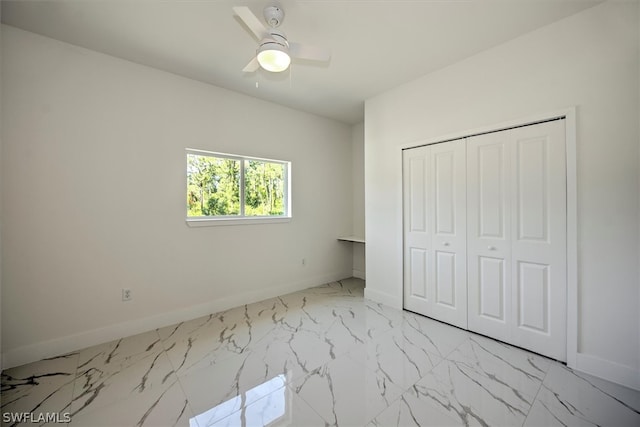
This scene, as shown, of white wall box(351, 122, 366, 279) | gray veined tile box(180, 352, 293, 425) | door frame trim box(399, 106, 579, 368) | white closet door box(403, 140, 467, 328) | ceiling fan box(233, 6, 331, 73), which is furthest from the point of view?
white wall box(351, 122, 366, 279)

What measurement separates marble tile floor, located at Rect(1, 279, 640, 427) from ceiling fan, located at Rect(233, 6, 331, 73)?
2.36m

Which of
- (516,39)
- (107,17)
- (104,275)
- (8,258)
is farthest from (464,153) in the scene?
(8,258)

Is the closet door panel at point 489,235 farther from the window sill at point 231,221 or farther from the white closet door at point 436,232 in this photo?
the window sill at point 231,221

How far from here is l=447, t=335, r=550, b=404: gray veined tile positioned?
6.38 feet

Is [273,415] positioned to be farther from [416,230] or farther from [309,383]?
[416,230]

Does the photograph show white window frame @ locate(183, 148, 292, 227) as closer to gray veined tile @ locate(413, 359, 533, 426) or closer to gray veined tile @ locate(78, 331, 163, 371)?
gray veined tile @ locate(78, 331, 163, 371)

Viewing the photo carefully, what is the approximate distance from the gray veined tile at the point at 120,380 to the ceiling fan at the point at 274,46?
97.5 inches

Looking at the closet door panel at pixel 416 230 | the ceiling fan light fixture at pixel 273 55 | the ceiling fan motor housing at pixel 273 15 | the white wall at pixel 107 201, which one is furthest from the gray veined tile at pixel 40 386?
the closet door panel at pixel 416 230

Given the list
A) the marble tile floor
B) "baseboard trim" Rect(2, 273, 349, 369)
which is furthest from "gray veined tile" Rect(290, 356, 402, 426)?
"baseboard trim" Rect(2, 273, 349, 369)

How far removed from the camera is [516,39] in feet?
7.91

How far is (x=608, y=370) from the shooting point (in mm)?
1978

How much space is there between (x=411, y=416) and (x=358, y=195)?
3564 mm

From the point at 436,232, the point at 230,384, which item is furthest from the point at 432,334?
the point at 230,384

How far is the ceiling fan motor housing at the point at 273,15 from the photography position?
6.43 ft
